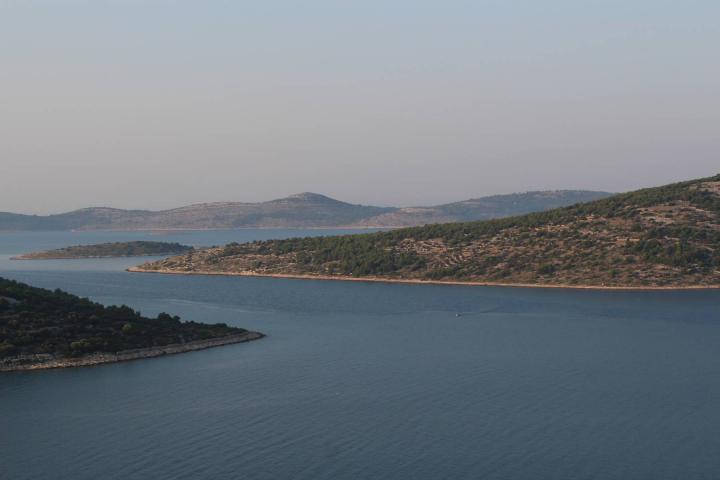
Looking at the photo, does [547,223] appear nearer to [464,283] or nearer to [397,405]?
[464,283]

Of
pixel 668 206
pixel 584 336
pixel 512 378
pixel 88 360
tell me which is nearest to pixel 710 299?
pixel 584 336

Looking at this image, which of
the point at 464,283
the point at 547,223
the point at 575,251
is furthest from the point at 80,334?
the point at 547,223

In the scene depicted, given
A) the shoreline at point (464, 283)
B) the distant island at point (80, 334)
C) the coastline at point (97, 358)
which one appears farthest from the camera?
the shoreline at point (464, 283)

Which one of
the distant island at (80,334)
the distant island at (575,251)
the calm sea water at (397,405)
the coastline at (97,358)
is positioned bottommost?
the calm sea water at (397,405)

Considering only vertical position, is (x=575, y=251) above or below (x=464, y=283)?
above

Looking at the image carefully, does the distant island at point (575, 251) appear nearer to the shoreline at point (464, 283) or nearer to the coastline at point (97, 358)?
the shoreline at point (464, 283)

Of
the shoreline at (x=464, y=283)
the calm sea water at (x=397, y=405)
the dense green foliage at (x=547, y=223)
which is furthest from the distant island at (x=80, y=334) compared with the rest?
the dense green foliage at (x=547, y=223)
